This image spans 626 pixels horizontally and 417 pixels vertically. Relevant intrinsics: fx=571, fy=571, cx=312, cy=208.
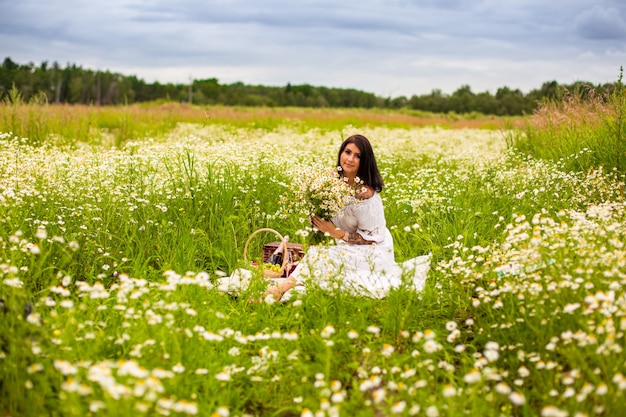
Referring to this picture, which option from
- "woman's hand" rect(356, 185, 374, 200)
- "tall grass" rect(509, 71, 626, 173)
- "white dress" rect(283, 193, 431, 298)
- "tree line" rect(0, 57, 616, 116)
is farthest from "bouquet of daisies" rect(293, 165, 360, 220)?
"tree line" rect(0, 57, 616, 116)

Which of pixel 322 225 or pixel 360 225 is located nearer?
pixel 322 225

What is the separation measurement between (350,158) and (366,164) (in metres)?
0.18

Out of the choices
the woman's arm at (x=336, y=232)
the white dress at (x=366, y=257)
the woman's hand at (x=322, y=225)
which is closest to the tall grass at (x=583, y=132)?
the white dress at (x=366, y=257)

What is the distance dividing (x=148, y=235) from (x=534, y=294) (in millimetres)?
3842

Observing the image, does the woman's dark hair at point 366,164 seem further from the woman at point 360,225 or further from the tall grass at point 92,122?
the tall grass at point 92,122

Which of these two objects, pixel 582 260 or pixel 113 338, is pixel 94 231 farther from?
pixel 582 260

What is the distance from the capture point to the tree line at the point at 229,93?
1794 inches

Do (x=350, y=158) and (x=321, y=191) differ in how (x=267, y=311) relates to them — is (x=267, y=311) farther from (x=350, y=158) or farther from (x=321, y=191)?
(x=350, y=158)

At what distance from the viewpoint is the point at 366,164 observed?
568 cm

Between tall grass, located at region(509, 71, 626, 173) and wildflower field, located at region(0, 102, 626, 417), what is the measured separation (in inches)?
38.1

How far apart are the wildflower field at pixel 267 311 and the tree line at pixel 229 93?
24.5 metres

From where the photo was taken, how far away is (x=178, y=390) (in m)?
3.05

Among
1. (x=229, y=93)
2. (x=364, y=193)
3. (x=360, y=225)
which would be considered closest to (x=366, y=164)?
(x=364, y=193)

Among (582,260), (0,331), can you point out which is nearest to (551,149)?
(582,260)
